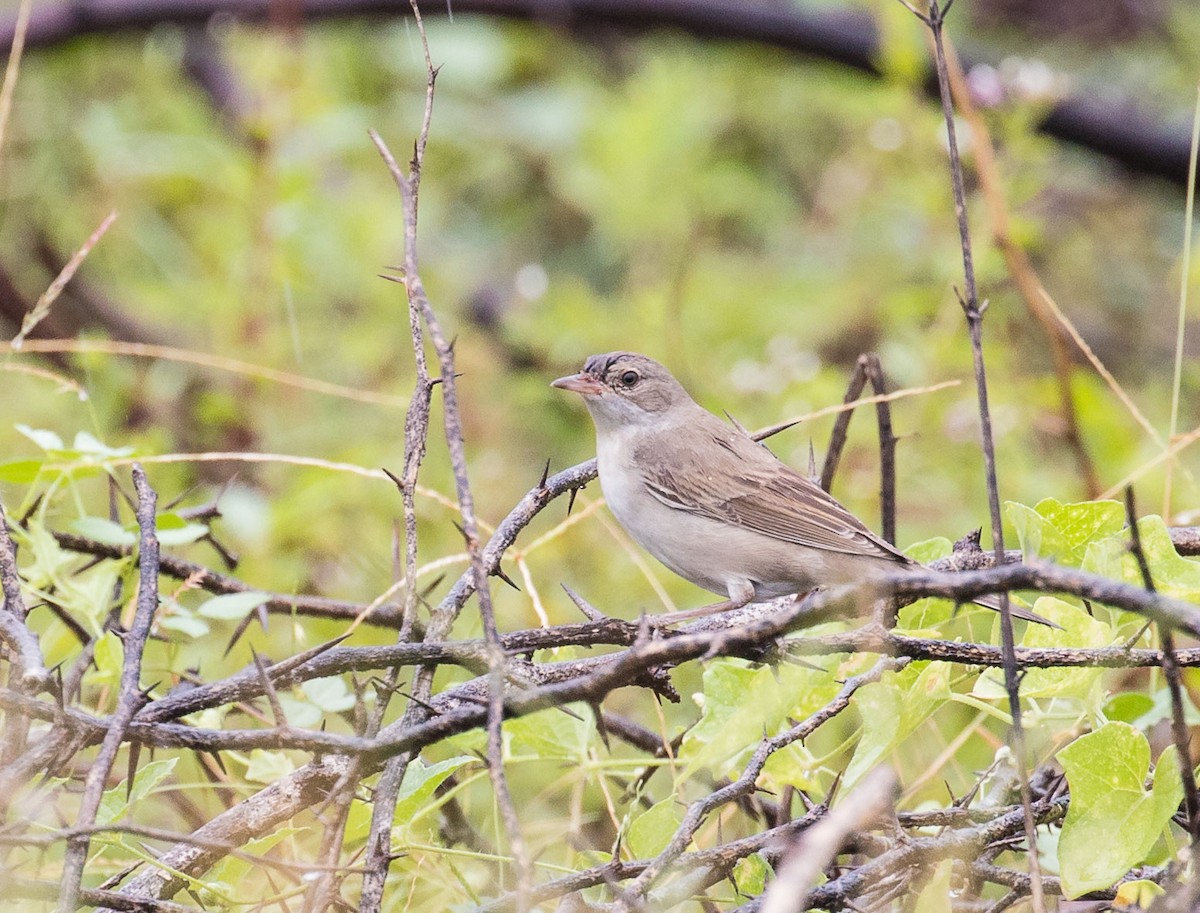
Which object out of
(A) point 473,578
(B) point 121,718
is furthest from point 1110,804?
(B) point 121,718

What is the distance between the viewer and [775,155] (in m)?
9.53

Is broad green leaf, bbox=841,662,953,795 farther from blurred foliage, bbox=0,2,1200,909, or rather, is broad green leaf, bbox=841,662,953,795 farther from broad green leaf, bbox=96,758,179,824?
broad green leaf, bbox=96,758,179,824

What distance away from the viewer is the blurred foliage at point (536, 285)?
4691 mm

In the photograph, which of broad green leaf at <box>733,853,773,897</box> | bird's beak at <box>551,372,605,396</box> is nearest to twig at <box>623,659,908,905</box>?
broad green leaf at <box>733,853,773,897</box>

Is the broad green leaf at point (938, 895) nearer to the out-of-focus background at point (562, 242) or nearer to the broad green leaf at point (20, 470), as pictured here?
the broad green leaf at point (20, 470)

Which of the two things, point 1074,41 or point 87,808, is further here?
point 1074,41

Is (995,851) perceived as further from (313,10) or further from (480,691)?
(313,10)

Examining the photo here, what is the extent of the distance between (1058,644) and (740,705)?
69 centimetres

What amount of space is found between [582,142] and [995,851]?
22.3 ft

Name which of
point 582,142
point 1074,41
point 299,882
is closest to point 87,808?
point 299,882

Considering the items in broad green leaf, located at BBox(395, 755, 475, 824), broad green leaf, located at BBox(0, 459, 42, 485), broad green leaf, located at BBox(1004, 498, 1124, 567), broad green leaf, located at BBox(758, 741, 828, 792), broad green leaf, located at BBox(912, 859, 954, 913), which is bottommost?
broad green leaf, located at BBox(912, 859, 954, 913)

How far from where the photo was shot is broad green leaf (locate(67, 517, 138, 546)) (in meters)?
2.87

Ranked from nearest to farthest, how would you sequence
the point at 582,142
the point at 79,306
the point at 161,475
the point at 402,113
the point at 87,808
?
the point at 87,808 < the point at 161,475 < the point at 79,306 < the point at 582,142 < the point at 402,113

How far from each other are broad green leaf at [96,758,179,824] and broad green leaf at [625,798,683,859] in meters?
0.82
